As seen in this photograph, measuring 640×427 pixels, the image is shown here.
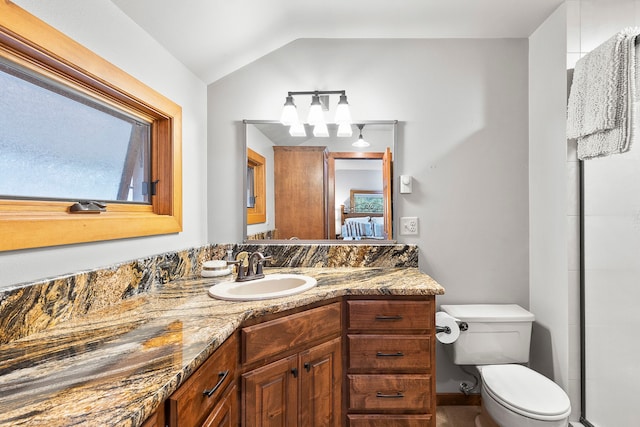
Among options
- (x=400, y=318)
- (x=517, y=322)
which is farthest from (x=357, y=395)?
(x=517, y=322)

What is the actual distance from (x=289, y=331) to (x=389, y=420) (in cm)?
71

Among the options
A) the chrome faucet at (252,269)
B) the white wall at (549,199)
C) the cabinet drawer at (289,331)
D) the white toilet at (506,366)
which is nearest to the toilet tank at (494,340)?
the white toilet at (506,366)

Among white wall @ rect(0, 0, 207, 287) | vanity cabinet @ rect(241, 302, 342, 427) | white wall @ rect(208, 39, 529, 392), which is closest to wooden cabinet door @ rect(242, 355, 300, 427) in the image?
vanity cabinet @ rect(241, 302, 342, 427)

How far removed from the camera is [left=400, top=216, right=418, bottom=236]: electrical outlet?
1.89 m

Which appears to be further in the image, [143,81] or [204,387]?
[143,81]

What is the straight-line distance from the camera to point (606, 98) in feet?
4.23

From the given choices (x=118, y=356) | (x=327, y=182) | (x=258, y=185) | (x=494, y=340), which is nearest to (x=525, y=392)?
(x=494, y=340)

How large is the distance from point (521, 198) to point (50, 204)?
230cm

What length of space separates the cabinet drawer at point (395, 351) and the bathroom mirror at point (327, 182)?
0.63 m

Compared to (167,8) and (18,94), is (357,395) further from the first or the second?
(167,8)

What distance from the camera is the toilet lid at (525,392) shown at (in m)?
1.26

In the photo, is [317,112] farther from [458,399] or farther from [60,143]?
[458,399]

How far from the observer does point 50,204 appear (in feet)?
3.29

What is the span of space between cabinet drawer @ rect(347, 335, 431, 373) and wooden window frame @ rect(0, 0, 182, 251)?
1.12m
